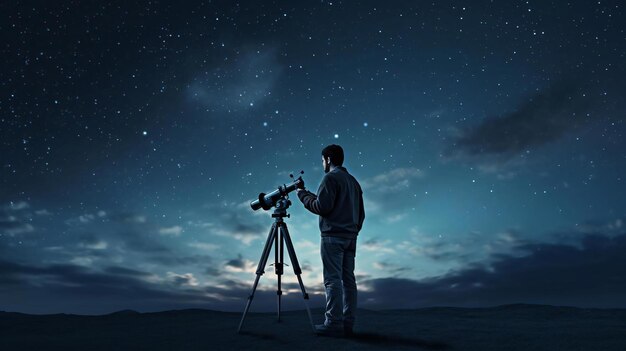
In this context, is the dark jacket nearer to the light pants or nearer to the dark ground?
the light pants

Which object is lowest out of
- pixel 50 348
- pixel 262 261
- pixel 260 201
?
pixel 50 348

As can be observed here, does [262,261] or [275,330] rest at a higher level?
[262,261]

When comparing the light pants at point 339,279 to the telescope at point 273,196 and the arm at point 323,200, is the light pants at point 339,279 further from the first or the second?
the telescope at point 273,196

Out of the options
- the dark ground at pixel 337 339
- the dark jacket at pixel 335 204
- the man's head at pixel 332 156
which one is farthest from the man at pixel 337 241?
the dark ground at pixel 337 339

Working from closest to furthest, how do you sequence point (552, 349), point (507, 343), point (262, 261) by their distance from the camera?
point (552, 349), point (507, 343), point (262, 261)

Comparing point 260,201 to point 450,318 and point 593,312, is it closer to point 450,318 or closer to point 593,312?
point 450,318

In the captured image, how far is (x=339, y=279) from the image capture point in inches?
207

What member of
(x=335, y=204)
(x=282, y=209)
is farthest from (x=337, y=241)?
(x=282, y=209)

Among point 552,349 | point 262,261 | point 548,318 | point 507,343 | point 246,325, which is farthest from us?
point 548,318

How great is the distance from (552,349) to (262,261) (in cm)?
359

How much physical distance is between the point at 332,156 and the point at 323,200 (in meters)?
0.73

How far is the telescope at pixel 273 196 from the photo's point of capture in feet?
19.2

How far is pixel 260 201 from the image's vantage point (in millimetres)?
6141

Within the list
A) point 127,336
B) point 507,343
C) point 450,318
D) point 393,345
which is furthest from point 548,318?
point 127,336
